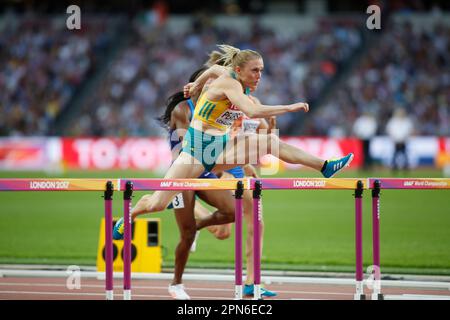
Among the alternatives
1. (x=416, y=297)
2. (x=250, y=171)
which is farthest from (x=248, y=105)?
(x=416, y=297)

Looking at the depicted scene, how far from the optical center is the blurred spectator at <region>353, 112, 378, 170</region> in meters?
28.0

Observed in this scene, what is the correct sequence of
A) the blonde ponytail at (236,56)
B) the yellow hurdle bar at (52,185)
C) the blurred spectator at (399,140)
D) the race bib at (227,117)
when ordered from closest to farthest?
the yellow hurdle bar at (52,185)
the blonde ponytail at (236,56)
the race bib at (227,117)
the blurred spectator at (399,140)

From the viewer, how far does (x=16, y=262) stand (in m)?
11.9

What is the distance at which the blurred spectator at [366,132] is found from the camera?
1103 inches

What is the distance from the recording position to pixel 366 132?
2852 centimetres

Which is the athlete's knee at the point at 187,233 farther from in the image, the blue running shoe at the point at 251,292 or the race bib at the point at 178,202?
Answer: the blue running shoe at the point at 251,292

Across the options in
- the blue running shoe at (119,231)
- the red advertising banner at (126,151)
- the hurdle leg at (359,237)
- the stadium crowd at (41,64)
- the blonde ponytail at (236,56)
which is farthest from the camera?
the stadium crowd at (41,64)

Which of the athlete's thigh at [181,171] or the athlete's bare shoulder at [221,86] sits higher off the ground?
the athlete's bare shoulder at [221,86]

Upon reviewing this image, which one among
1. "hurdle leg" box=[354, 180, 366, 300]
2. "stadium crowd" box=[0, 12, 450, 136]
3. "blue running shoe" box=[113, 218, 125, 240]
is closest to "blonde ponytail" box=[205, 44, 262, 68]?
"hurdle leg" box=[354, 180, 366, 300]

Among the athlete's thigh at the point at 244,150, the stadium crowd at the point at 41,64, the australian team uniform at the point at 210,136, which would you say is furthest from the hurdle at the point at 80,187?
the stadium crowd at the point at 41,64
